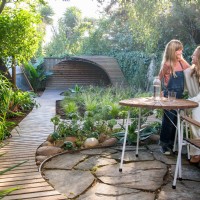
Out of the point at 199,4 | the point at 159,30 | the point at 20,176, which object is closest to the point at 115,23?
the point at 159,30

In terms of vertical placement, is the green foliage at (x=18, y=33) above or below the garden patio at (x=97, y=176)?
above

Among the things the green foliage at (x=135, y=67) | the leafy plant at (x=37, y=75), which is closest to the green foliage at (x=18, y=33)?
the green foliage at (x=135, y=67)

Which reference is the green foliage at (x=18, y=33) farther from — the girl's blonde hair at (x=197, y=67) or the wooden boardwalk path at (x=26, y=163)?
the girl's blonde hair at (x=197, y=67)

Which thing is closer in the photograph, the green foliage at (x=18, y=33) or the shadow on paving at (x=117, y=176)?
the shadow on paving at (x=117, y=176)

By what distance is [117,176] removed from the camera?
3115 millimetres

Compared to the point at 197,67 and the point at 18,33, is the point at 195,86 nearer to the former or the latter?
the point at 197,67

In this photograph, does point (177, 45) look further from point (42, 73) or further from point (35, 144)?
point (42, 73)

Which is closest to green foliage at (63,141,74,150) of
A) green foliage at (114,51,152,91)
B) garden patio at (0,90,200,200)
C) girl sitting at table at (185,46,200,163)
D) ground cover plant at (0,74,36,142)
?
garden patio at (0,90,200,200)

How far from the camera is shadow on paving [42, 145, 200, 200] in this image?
105 inches

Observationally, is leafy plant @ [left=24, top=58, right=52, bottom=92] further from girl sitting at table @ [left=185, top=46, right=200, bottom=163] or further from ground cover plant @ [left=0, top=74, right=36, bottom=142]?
girl sitting at table @ [left=185, top=46, right=200, bottom=163]

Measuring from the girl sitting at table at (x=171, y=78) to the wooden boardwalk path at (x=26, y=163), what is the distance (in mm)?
1779

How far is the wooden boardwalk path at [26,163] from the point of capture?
251cm

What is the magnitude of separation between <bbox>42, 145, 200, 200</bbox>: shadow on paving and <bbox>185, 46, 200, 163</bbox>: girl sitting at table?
0.55 feet

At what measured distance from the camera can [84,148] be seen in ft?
13.8
